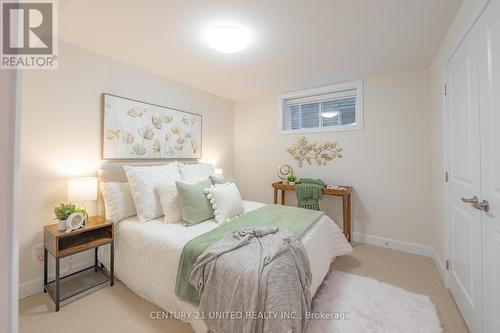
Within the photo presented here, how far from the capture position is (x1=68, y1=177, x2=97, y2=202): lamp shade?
77.4 inches

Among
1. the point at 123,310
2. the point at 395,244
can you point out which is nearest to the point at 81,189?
the point at 123,310

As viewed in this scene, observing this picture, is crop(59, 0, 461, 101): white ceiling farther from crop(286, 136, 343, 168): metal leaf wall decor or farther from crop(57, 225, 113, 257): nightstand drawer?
crop(57, 225, 113, 257): nightstand drawer

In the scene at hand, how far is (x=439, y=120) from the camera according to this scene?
2.24 metres

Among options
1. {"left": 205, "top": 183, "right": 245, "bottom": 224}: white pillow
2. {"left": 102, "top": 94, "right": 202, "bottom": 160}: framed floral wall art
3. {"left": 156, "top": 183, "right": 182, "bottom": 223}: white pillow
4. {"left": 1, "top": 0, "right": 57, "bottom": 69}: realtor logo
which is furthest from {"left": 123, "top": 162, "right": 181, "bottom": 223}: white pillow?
{"left": 1, "top": 0, "right": 57, "bottom": 69}: realtor logo

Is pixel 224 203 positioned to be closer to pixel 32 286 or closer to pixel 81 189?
pixel 81 189

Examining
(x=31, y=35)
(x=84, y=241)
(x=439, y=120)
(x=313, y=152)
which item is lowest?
(x=84, y=241)

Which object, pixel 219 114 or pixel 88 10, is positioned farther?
pixel 219 114

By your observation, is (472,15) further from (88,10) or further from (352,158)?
(88,10)

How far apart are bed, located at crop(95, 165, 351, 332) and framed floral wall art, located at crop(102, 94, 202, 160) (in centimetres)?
88

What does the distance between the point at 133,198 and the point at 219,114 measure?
87.9 inches

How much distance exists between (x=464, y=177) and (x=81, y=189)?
3162mm

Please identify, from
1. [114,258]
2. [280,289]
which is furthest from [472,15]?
[114,258]

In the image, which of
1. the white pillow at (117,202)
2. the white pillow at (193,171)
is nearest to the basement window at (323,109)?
the white pillow at (193,171)

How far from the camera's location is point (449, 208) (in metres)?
1.99
